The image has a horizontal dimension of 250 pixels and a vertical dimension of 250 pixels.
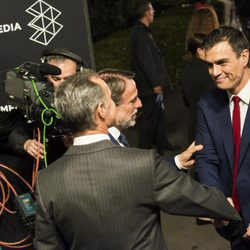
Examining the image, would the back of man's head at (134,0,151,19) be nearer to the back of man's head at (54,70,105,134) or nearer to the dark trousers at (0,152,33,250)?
the dark trousers at (0,152,33,250)

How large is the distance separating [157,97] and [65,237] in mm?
4000

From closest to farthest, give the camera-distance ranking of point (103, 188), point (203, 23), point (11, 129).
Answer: point (103, 188) < point (11, 129) < point (203, 23)

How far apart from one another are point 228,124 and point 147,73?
320cm

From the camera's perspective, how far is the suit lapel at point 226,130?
8.79 ft

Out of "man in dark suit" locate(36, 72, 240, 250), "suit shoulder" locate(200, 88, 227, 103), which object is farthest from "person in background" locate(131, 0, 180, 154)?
"man in dark suit" locate(36, 72, 240, 250)

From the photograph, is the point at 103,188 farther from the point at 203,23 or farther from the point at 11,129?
the point at 203,23

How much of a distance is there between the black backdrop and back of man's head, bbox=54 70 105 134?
1074mm

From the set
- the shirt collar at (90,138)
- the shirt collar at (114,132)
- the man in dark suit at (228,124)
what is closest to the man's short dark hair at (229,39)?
the man in dark suit at (228,124)

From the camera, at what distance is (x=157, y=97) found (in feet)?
19.9

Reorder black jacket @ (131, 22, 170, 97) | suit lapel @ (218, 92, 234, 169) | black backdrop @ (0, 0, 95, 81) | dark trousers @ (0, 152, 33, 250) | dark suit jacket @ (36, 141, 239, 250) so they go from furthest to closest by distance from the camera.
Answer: black jacket @ (131, 22, 170, 97), dark trousers @ (0, 152, 33, 250), black backdrop @ (0, 0, 95, 81), suit lapel @ (218, 92, 234, 169), dark suit jacket @ (36, 141, 239, 250)

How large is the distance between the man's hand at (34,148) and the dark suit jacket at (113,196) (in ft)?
2.15

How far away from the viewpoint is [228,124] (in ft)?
8.84

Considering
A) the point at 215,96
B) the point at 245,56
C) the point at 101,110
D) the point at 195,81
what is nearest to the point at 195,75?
the point at 195,81

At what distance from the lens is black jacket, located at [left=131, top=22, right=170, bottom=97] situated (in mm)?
5816
